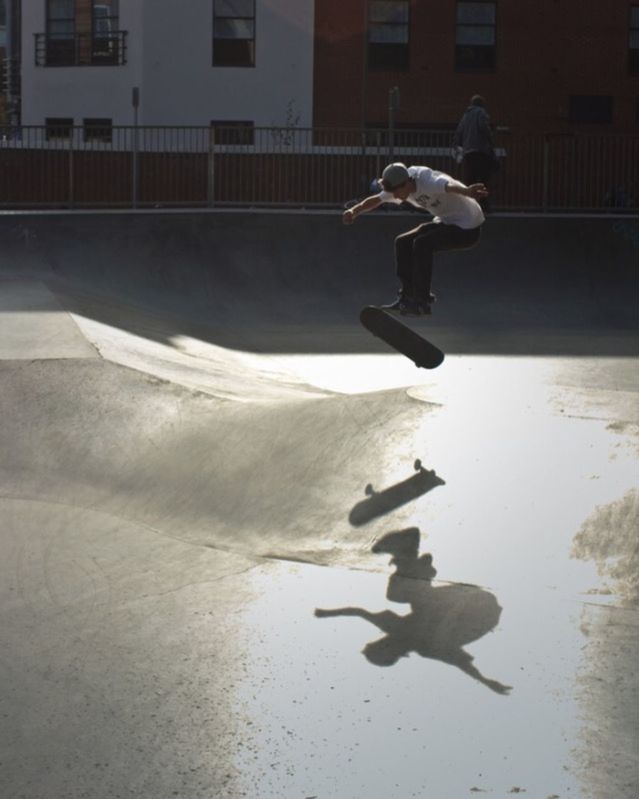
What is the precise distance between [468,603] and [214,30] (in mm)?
29499

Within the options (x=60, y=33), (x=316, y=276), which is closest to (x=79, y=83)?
(x=60, y=33)

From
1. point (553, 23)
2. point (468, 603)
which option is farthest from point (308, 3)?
point (468, 603)

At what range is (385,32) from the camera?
33656 mm

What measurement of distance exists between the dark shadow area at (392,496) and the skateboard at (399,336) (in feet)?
8.08

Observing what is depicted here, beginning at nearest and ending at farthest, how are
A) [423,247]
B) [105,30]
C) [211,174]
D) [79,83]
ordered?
[423,247]
[211,174]
[105,30]
[79,83]

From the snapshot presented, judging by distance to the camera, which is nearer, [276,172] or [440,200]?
[440,200]

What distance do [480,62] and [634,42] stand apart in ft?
13.0

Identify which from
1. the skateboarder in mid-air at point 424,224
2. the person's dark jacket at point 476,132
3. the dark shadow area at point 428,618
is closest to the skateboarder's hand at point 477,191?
the skateboarder in mid-air at point 424,224

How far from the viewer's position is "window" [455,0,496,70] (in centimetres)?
3375

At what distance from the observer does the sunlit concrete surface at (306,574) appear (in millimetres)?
4871

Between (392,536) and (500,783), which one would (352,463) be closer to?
(392,536)

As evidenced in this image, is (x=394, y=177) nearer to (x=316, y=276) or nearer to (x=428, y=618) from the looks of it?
(x=428, y=618)

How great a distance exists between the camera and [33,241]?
54.6 feet

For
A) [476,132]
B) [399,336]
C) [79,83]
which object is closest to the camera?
[399,336]
